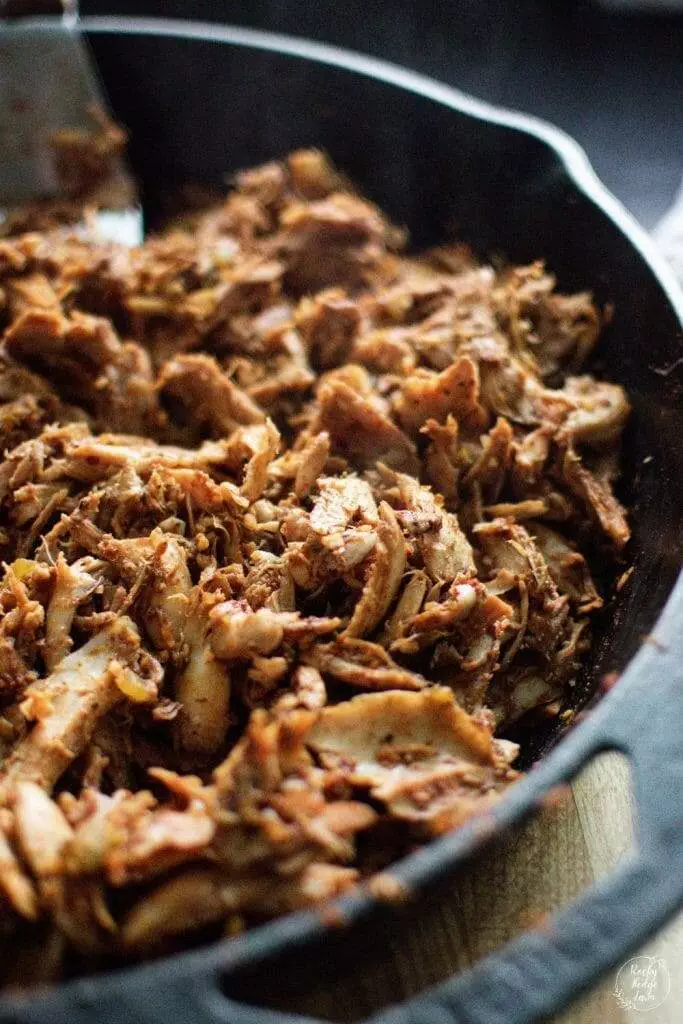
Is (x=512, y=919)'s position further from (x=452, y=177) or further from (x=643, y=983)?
(x=452, y=177)

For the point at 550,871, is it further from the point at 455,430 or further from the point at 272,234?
the point at 272,234

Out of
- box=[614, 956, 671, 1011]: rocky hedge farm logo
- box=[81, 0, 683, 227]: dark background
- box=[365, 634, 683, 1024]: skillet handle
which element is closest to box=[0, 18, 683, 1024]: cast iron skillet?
box=[365, 634, 683, 1024]: skillet handle

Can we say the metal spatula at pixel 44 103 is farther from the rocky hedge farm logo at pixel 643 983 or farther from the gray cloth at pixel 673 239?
the rocky hedge farm logo at pixel 643 983

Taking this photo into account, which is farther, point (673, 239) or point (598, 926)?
point (673, 239)

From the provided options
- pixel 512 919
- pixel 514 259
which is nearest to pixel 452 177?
pixel 514 259

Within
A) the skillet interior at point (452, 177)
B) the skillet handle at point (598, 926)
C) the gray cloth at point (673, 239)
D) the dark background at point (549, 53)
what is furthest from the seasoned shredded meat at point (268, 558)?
the dark background at point (549, 53)

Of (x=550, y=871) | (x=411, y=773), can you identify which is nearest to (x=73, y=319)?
(x=411, y=773)
